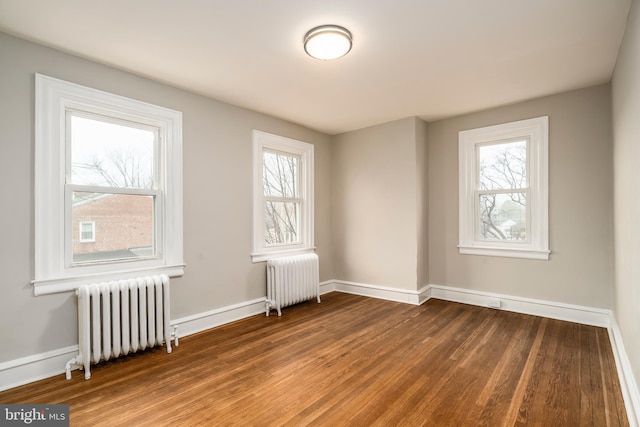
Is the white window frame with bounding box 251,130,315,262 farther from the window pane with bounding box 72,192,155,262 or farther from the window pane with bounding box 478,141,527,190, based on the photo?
the window pane with bounding box 478,141,527,190

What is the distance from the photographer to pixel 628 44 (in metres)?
2.18

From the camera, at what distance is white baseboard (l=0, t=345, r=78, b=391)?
2.25 meters

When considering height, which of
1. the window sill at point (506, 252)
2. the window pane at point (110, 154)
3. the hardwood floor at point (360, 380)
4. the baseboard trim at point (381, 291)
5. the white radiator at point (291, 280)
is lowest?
the hardwood floor at point (360, 380)

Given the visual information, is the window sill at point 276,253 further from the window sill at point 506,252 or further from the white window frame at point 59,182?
the window sill at point 506,252

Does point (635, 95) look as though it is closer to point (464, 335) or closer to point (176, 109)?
point (464, 335)

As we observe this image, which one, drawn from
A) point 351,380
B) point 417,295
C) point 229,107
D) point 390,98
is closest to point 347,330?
point 351,380

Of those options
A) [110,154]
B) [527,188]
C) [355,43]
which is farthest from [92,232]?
[527,188]

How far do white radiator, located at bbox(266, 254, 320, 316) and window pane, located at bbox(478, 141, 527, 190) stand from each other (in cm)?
259

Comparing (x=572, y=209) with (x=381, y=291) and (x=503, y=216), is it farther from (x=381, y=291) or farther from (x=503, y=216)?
(x=381, y=291)

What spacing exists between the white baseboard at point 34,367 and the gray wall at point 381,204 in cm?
358

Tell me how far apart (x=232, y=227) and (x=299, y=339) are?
1511 mm

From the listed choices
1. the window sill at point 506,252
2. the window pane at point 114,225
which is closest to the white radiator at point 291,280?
the window pane at point 114,225

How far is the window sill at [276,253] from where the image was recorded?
3.99m

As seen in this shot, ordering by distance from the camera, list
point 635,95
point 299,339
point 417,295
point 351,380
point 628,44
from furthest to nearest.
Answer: point 417,295
point 299,339
point 351,380
point 628,44
point 635,95
